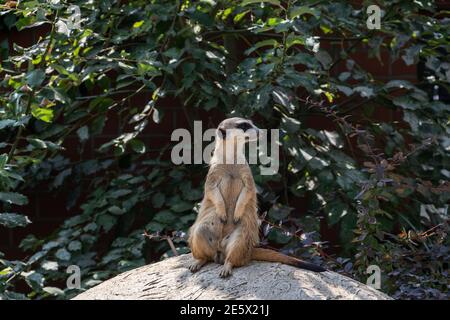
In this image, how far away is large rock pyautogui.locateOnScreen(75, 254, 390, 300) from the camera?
333 centimetres

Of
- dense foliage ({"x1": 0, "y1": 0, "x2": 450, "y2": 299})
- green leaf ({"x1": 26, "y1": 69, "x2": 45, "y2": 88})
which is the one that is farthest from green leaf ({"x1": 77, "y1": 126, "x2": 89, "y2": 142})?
green leaf ({"x1": 26, "y1": 69, "x2": 45, "y2": 88})

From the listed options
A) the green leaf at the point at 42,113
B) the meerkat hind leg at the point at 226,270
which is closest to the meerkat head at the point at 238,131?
the meerkat hind leg at the point at 226,270

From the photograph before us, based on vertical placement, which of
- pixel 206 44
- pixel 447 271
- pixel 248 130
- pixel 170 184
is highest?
pixel 206 44

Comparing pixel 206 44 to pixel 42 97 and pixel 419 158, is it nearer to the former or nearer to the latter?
pixel 42 97

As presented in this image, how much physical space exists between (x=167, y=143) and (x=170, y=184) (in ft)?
2.68

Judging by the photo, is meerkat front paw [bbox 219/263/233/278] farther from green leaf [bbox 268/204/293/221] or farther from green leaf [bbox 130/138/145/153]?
green leaf [bbox 130/138/145/153]

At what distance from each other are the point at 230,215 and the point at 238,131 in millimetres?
432

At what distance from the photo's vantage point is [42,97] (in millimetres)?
4594

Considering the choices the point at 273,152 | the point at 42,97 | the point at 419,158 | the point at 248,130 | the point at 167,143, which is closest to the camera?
the point at 248,130

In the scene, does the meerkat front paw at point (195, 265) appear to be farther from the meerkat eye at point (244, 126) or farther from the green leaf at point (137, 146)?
the green leaf at point (137, 146)

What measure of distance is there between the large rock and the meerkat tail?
28 millimetres

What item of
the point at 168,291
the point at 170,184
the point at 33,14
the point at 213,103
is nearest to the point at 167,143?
the point at 170,184

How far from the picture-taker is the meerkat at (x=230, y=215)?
363cm

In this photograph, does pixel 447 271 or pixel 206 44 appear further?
pixel 206 44
